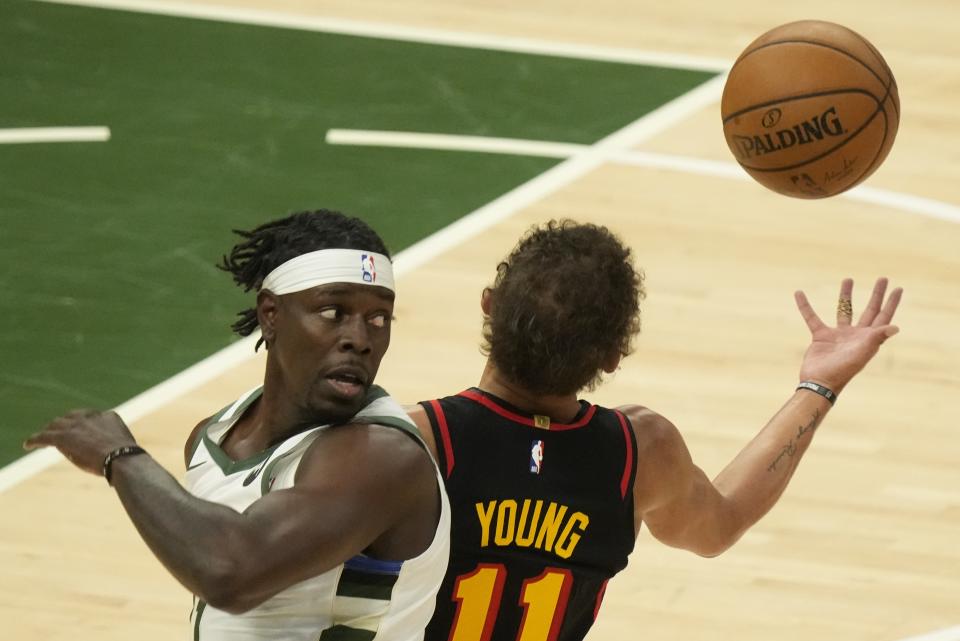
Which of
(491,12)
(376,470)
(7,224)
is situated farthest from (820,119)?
(491,12)

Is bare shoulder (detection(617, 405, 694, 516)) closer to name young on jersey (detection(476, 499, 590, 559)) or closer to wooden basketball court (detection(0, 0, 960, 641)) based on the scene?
name young on jersey (detection(476, 499, 590, 559))

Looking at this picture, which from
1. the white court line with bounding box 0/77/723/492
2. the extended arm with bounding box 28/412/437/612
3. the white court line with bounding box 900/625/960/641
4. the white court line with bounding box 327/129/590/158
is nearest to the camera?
the extended arm with bounding box 28/412/437/612

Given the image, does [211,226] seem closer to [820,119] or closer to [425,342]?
[425,342]

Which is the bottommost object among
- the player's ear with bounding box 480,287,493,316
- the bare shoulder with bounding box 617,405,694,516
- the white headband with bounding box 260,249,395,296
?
the bare shoulder with bounding box 617,405,694,516

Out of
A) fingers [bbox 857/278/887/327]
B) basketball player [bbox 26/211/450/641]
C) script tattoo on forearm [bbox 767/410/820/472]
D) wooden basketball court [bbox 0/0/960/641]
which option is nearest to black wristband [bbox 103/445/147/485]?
basketball player [bbox 26/211/450/641]

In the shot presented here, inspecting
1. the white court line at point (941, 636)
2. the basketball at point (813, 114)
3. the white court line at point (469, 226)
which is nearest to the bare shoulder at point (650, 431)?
the basketball at point (813, 114)

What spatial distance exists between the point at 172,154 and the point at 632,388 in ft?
9.98

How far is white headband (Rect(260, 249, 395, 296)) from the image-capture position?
330cm

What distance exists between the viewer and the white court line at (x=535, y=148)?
9.19 metres

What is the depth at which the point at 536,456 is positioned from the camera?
11.4 feet

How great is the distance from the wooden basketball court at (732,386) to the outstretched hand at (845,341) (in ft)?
5.48

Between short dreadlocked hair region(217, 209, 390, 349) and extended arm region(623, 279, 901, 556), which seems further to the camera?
extended arm region(623, 279, 901, 556)

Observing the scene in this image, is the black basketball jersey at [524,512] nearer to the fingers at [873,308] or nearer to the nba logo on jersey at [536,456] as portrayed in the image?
the nba logo on jersey at [536,456]

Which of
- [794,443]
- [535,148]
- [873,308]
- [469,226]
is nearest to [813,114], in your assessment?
[873,308]
